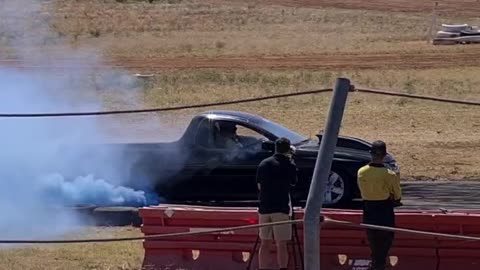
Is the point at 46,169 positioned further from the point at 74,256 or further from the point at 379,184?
the point at 379,184

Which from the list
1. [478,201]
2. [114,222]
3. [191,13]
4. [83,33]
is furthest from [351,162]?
[191,13]

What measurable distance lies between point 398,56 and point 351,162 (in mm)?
22044

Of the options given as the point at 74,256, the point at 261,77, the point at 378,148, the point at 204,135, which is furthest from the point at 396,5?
the point at 378,148

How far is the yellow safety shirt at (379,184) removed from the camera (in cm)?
1101

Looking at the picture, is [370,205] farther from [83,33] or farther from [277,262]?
[83,33]

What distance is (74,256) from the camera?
13.1 metres

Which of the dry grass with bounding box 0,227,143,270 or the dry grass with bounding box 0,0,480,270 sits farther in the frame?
the dry grass with bounding box 0,0,480,270

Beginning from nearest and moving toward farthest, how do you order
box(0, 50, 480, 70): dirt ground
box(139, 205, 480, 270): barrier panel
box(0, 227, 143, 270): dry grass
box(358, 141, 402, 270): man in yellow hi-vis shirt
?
1. box(358, 141, 402, 270): man in yellow hi-vis shirt
2. box(139, 205, 480, 270): barrier panel
3. box(0, 227, 143, 270): dry grass
4. box(0, 50, 480, 70): dirt ground

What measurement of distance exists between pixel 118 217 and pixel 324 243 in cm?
410

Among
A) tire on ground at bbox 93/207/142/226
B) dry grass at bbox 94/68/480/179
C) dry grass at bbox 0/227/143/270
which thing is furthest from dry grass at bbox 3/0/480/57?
dry grass at bbox 0/227/143/270

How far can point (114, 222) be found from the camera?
15.3 meters

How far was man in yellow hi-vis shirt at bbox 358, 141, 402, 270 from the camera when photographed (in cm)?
1098

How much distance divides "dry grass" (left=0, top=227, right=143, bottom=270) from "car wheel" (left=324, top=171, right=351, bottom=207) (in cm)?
323

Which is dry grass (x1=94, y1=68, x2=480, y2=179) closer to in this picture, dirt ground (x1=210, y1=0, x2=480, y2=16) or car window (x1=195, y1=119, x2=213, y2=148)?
car window (x1=195, y1=119, x2=213, y2=148)
